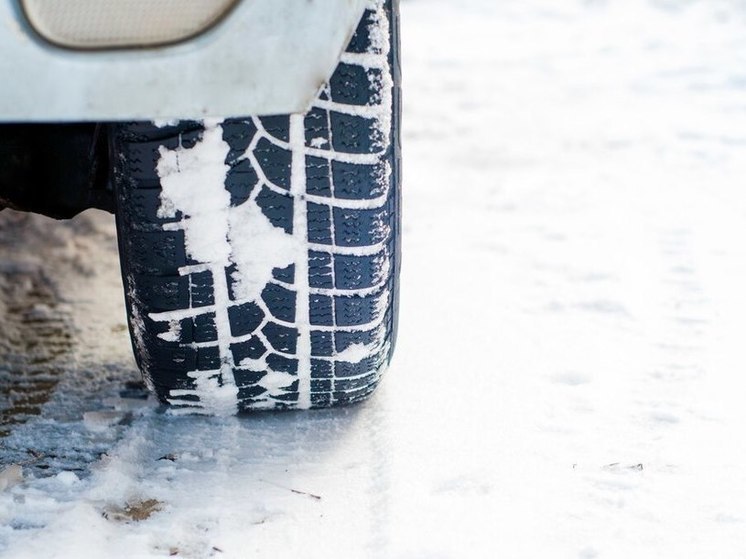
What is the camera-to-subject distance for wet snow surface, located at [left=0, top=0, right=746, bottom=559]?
1.08 m

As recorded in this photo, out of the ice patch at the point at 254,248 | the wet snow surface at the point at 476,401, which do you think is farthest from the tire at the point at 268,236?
the wet snow surface at the point at 476,401

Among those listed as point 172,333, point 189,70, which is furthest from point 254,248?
point 189,70

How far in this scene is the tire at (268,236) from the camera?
1093 mm

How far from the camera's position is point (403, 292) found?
1.76 meters

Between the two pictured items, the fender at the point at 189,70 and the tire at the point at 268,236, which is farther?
the tire at the point at 268,236

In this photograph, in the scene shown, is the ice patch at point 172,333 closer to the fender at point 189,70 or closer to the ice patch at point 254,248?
the ice patch at point 254,248

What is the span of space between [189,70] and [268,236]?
13.1 inches

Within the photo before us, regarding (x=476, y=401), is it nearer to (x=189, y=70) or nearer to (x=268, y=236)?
(x=268, y=236)

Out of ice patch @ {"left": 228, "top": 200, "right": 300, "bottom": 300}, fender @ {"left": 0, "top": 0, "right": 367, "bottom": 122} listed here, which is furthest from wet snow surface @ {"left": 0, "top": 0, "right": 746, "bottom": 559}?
fender @ {"left": 0, "top": 0, "right": 367, "bottom": 122}

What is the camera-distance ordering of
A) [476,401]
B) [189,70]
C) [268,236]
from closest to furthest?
1. [189,70]
2. [268,236]
3. [476,401]

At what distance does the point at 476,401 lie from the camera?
4.48 ft

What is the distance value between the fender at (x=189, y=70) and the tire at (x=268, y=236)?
223 millimetres

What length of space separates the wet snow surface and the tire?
0.13 m

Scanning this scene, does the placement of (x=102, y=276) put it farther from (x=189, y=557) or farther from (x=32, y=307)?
(x=189, y=557)
